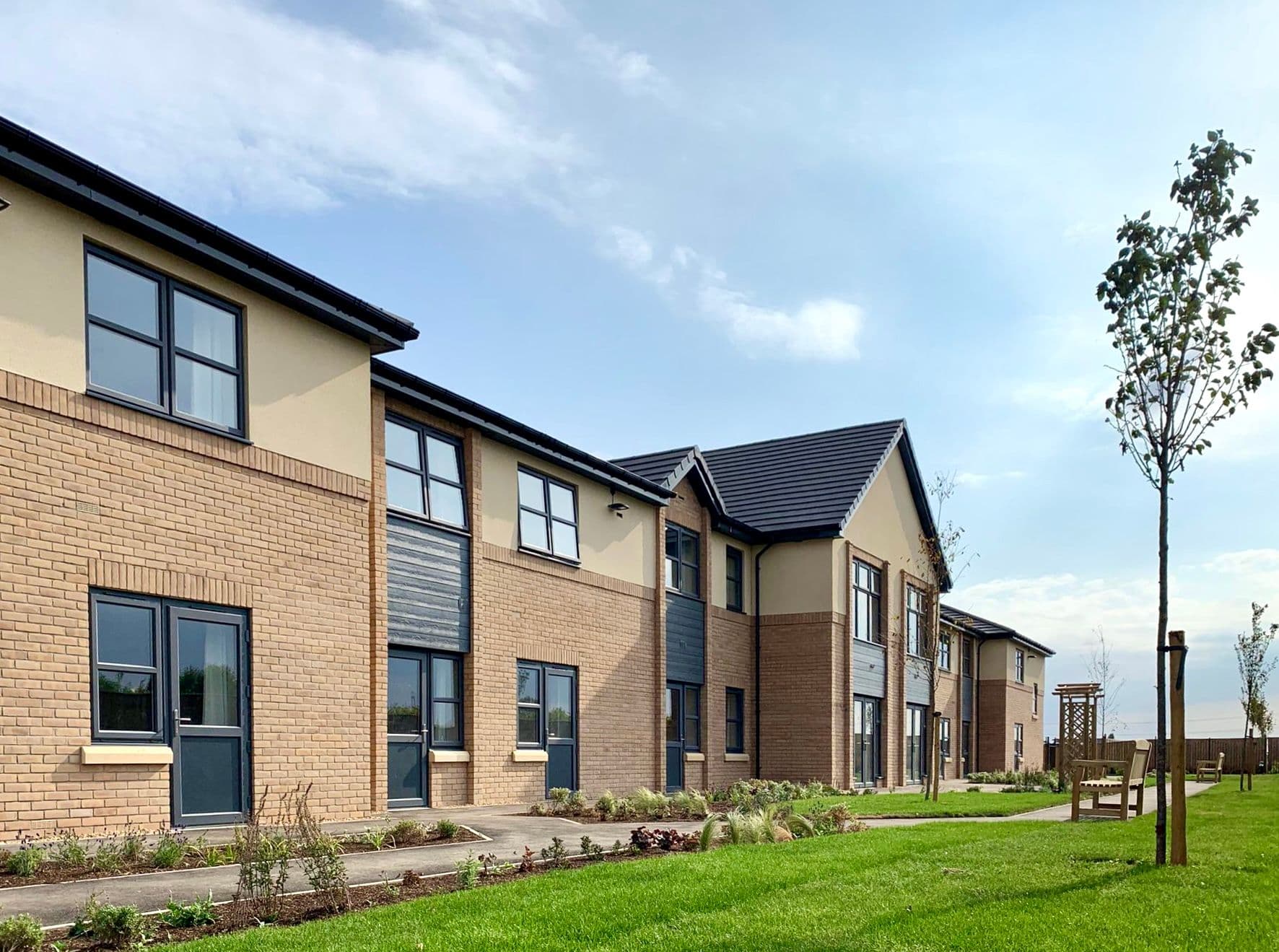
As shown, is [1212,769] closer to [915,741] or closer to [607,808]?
[915,741]

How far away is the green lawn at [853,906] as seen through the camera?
739 cm

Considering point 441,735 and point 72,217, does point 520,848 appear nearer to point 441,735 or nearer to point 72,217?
point 441,735

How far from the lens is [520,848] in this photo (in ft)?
40.1

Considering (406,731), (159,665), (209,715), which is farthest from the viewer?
(406,731)

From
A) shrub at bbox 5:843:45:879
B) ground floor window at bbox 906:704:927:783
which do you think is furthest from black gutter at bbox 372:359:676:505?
ground floor window at bbox 906:704:927:783

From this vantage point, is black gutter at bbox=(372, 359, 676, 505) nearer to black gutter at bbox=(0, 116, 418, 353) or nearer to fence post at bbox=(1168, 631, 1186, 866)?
black gutter at bbox=(0, 116, 418, 353)

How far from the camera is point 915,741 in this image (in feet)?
112

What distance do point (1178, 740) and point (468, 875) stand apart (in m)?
6.39

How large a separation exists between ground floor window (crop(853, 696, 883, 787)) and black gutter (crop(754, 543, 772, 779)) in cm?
264

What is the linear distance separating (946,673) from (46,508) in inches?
1316

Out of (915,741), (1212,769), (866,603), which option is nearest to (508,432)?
(866,603)

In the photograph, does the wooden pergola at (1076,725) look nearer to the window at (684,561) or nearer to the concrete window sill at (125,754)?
the window at (684,561)

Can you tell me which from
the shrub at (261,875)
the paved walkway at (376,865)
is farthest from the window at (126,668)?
the shrub at (261,875)

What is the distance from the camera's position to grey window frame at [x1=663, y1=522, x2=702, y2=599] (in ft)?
82.8
